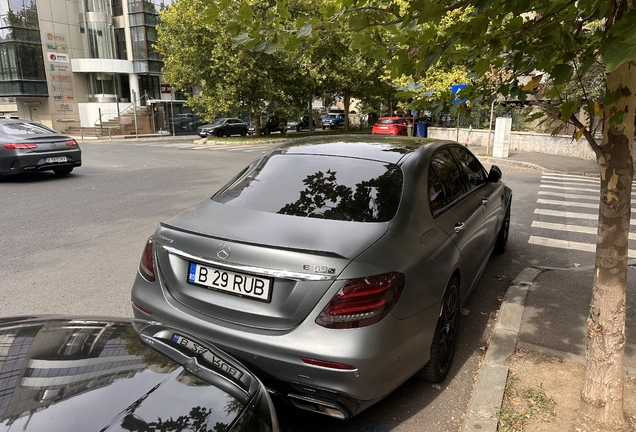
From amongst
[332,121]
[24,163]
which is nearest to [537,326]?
[24,163]

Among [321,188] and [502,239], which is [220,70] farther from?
[321,188]

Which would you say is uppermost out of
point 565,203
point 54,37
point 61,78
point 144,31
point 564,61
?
point 144,31

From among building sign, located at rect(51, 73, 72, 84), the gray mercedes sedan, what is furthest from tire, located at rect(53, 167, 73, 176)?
building sign, located at rect(51, 73, 72, 84)

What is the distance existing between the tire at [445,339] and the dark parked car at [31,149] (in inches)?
430

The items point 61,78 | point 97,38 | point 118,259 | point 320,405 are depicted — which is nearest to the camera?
point 320,405

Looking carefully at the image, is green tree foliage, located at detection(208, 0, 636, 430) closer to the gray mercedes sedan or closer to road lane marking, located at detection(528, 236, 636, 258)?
the gray mercedes sedan

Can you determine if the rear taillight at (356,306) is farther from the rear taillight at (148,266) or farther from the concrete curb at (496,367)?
→ the rear taillight at (148,266)

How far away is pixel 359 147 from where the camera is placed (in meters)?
3.81

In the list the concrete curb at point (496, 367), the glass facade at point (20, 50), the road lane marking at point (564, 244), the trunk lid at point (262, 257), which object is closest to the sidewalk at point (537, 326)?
the concrete curb at point (496, 367)

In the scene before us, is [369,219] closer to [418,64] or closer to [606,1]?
[418,64]

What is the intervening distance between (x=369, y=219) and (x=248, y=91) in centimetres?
2603

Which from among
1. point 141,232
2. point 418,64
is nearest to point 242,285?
point 418,64

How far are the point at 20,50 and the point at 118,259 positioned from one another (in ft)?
132

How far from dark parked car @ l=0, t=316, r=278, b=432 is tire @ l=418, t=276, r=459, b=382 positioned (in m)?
1.44
